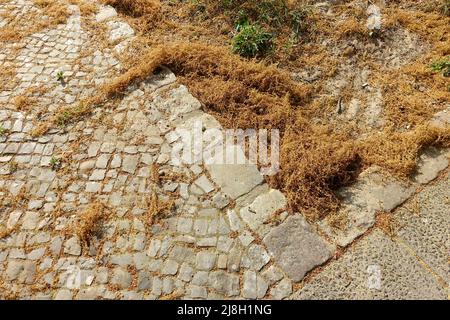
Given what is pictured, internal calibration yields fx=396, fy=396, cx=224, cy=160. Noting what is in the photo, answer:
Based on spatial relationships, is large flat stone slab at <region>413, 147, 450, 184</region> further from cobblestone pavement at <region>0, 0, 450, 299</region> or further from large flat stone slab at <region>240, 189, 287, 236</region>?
large flat stone slab at <region>240, 189, 287, 236</region>

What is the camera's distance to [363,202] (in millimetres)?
3771

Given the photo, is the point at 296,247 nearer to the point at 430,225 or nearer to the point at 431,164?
the point at 430,225

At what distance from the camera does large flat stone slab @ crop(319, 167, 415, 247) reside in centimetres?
360

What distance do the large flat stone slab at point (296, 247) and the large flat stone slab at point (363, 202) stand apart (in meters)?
0.15

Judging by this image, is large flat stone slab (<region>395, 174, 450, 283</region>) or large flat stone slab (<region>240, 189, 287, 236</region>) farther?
large flat stone slab (<region>240, 189, 287, 236</region>)

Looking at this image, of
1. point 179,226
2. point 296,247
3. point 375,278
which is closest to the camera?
point 375,278

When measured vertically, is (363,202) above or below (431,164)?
below

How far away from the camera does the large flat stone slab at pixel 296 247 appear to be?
3.41 meters

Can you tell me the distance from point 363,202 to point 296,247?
2.69 ft

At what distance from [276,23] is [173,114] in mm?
2129

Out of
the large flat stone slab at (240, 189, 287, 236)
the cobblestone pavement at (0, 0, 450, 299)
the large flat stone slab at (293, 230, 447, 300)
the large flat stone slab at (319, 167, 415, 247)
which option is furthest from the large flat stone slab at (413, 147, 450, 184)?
the large flat stone slab at (240, 189, 287, 236)

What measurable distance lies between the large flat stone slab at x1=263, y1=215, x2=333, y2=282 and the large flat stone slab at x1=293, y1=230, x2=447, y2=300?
118mm

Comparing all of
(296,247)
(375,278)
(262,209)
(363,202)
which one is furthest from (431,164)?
(262,209)

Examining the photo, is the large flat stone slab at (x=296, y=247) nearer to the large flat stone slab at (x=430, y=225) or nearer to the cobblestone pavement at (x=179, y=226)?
the cobblestone pavement at (x=179, y=226)
